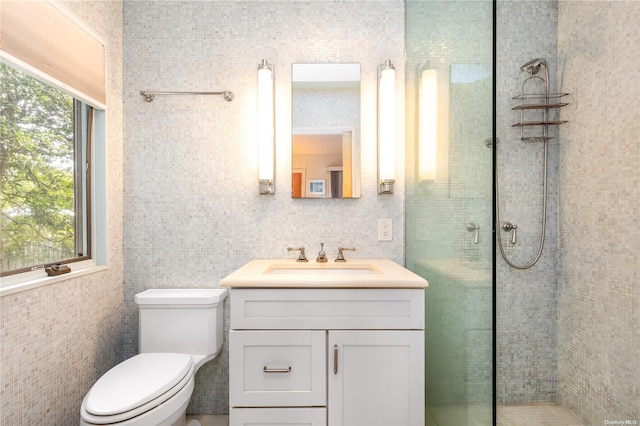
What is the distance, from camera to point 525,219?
183cm

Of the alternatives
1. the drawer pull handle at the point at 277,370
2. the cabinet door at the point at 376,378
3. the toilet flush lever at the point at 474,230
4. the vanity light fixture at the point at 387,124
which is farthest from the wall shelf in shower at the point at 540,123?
the drawer pull handle at the point at 277,370

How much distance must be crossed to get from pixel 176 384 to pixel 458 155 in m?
1.41

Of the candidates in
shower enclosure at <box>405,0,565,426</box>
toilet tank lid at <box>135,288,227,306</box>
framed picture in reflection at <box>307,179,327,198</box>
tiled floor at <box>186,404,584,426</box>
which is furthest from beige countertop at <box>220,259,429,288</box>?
tiled floor at <box>186,404,584,426</box>

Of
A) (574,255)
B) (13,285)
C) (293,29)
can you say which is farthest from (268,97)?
(574,255)

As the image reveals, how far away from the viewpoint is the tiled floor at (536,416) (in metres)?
1.70

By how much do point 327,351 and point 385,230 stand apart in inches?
31.7

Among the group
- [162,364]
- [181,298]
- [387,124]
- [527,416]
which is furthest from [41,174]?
[527,416]

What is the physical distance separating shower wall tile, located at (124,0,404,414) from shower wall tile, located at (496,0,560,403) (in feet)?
1.95

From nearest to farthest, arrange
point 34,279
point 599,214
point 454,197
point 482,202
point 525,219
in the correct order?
1. point 482,202
2. point 454,197
3. point 34,279
4. point 599,214
5. point 525,219

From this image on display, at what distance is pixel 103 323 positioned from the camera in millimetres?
1706

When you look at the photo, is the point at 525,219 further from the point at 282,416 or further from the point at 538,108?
the point at 282,416

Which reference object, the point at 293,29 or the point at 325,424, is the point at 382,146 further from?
the point at 325,424

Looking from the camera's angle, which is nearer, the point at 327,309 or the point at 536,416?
the point at 327,309

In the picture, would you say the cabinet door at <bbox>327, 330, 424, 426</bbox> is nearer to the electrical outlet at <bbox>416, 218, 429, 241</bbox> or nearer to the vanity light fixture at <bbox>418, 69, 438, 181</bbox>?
the electrical outlet at <bbox>416, 218, 429, 241</bbox>
